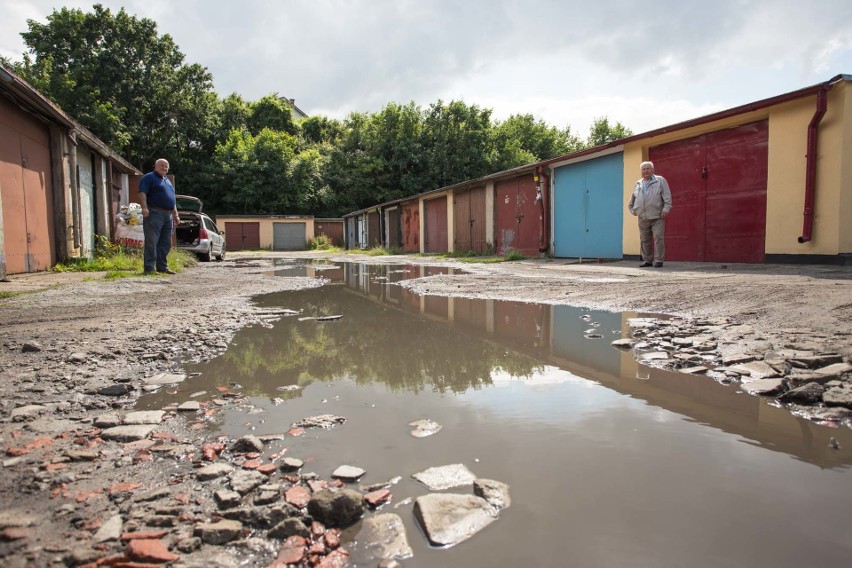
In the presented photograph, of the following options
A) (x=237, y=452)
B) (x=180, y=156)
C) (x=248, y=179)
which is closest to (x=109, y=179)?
(x=237, y=452)

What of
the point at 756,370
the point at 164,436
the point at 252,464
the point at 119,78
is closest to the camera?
the point at 252,464

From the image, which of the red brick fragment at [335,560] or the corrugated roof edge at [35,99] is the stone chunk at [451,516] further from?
the corrugated roof edge at [35,99]

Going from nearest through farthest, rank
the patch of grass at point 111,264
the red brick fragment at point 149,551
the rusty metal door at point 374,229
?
the red brick fragment at point 149,551 → the patch of grass at point 111,264 → the rusty metal door at point 374,229

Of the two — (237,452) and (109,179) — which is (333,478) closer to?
(237,452)

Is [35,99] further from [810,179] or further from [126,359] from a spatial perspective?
[810,179]

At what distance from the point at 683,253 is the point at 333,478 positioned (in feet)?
33.6

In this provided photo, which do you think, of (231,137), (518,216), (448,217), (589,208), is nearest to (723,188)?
(589,208)

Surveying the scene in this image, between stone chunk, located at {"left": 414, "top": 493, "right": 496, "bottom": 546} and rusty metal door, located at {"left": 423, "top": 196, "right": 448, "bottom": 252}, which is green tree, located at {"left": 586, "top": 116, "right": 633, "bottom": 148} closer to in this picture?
rusty metal door, located at {"left": 423, "top": 196, "right": 448, "bottom": 252}

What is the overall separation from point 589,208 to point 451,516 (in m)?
12.0

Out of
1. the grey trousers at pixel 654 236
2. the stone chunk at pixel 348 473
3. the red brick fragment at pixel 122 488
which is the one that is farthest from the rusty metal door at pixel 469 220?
the red brick fragment at pixel 122 488

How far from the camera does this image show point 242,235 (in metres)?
Answer: 34.8

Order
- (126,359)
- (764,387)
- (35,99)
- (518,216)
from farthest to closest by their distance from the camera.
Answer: (518,216) < (35,99) < (126,359) < (764,387)

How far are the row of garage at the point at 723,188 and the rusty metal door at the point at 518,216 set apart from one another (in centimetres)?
5

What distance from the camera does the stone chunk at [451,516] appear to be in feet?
3.89
